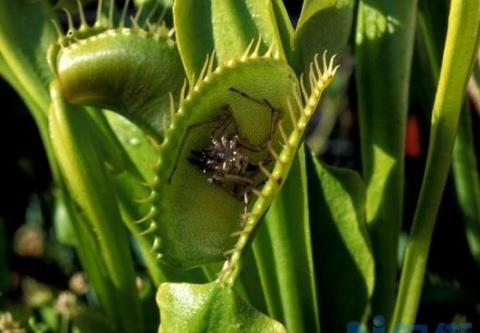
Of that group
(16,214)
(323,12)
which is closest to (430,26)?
(323,12)

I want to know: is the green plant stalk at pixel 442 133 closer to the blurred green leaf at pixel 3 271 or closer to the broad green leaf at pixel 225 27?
the broad green leaf at pixel 225 27

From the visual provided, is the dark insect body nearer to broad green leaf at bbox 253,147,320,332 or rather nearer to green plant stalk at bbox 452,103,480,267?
broad green leaf at bbox 253,147,320,332

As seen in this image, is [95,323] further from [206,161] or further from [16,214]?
[16,214]

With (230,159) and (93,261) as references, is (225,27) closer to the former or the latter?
(230,159)

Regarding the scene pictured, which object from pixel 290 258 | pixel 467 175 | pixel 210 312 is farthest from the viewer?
pixel 467 175

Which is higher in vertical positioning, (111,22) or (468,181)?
(111,22)

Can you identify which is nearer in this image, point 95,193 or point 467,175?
point 95,193

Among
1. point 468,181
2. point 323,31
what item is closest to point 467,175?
point 468,181
